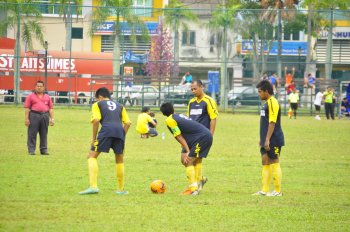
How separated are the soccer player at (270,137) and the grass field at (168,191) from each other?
436 mm

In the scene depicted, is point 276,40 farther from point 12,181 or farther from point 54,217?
point 54,217

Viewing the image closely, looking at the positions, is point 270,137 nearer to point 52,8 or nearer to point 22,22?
point 22,22

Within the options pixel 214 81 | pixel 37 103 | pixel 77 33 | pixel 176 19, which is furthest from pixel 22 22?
pixel 37 103

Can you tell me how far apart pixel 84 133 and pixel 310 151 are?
877cm

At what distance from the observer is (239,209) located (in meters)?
12.8

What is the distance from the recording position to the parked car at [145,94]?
48.8 m

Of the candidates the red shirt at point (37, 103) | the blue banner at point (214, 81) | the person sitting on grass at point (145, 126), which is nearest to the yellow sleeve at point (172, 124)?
the red shirt at point (37, 103)

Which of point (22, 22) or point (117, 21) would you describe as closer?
point (117, 21)

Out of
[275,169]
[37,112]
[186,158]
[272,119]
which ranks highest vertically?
[272,119]

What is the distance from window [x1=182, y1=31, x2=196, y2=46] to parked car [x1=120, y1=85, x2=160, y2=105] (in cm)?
309

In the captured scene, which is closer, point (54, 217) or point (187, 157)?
point (54, 217)

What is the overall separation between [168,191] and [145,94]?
34.3m

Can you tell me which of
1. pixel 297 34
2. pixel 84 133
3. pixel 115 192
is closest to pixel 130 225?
pixel 115 192

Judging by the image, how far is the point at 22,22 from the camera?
160ft
